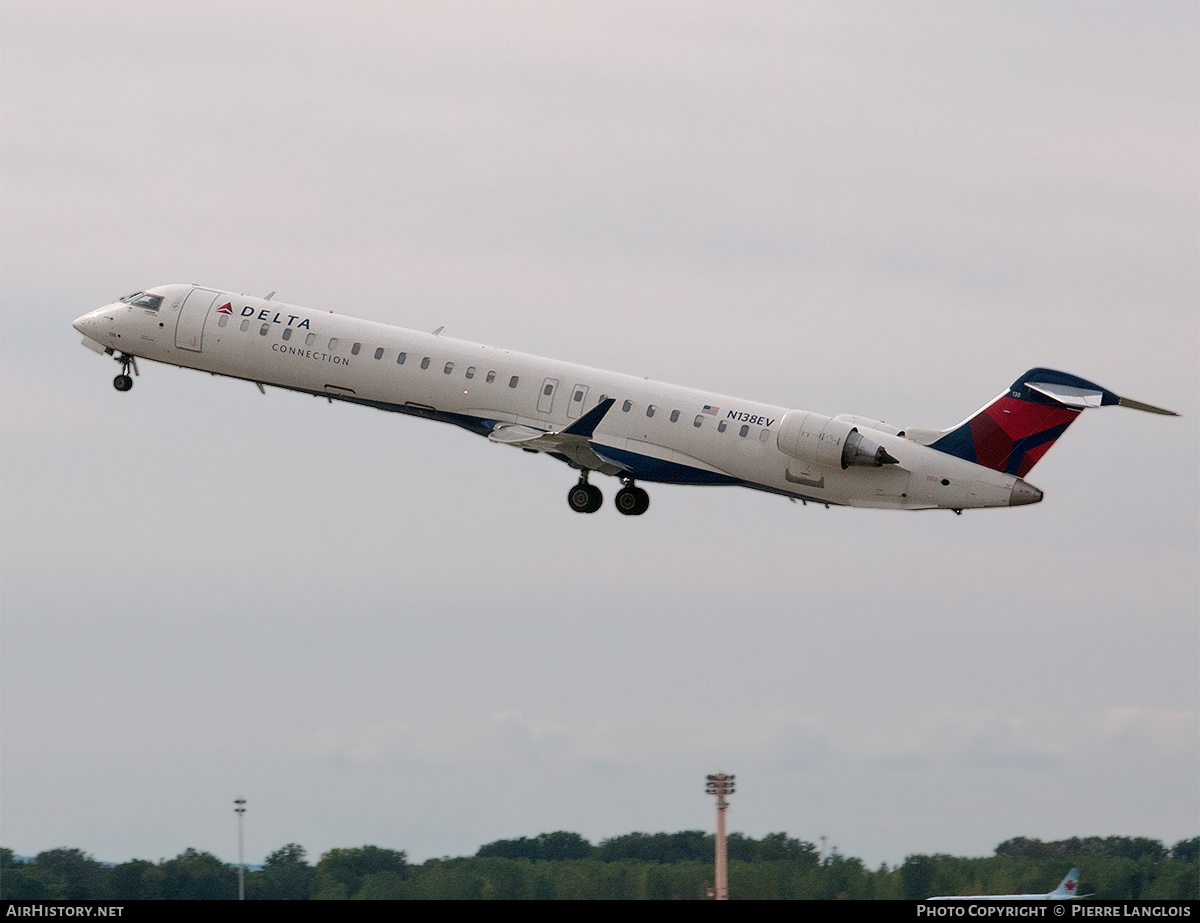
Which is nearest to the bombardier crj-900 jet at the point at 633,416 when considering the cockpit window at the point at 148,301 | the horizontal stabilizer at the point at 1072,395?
the horizontal stabilizer at the point at 1072,395

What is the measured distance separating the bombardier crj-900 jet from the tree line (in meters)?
19.8

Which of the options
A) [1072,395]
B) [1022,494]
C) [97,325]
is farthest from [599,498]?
[97,325]

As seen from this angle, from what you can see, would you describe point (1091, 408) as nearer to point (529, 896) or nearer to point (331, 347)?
point (331, 347)

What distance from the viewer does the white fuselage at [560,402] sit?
43531 millimetres

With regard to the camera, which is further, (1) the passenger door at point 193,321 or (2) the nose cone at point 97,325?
(2) the nose cone at point 97,325

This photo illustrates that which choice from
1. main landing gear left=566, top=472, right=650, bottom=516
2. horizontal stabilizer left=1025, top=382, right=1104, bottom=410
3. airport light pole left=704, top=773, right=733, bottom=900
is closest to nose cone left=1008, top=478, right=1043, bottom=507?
horizontal stabilizer left=1025, top=382, right=1104, bottom=410

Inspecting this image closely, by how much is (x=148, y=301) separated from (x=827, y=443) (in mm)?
18215

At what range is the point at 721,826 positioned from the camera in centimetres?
5944

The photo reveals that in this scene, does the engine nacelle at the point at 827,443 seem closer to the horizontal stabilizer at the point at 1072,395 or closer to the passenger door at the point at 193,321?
the horizontal stabilizer at the point at 1072,395

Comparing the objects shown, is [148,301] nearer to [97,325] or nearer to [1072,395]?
[97,325]

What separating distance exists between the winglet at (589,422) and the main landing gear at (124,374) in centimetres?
1284
